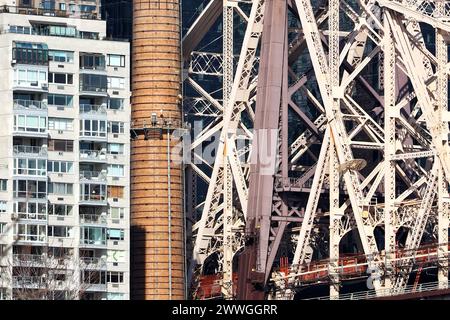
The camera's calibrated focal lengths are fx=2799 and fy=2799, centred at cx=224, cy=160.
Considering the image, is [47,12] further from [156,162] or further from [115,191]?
[115,191]

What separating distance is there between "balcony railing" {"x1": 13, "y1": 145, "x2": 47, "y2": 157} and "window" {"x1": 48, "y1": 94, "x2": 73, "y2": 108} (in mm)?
2954

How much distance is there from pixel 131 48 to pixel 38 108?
1666cm

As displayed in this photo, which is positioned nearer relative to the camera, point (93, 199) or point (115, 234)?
point (93, 199)

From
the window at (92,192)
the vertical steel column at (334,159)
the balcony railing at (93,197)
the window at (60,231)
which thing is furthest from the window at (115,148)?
the vertical steel column at (334,159)

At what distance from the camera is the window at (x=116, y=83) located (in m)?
176

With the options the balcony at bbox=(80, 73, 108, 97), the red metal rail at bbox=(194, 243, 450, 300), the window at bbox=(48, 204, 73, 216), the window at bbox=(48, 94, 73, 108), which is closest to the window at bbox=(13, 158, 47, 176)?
the window at bbox=(48, 204, 73, 216)

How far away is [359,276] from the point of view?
6816 inches

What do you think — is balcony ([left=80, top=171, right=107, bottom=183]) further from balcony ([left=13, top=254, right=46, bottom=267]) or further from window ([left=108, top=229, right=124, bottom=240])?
balcony ([left=13, top=254, right=46, bottom=267])

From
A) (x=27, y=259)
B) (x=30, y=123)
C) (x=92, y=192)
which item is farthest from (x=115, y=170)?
(x=27, y=259)

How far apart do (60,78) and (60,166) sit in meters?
5.64

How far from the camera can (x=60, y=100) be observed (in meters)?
172
